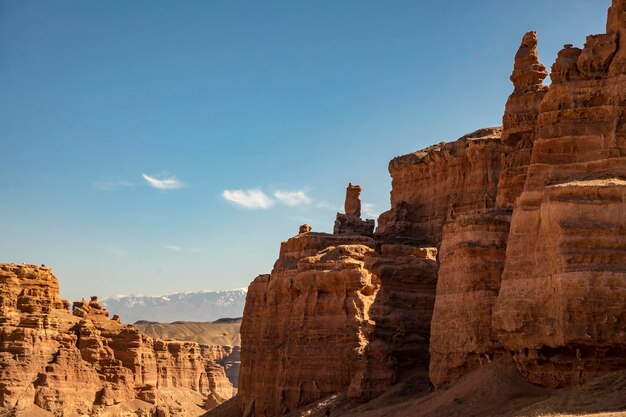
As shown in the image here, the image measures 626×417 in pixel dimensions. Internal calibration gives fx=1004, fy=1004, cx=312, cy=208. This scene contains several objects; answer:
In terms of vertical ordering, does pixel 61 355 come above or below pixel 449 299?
below

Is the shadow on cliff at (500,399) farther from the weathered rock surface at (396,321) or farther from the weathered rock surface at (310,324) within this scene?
the weathered rock surface at (310,324)

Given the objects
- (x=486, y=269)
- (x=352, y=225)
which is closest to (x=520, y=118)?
(x=486, y=269)

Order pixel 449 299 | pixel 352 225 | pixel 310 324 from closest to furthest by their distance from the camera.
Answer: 1. pixel 449 299
2. pixel 310 324
3. pixel 352 225

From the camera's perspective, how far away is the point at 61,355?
254 feet

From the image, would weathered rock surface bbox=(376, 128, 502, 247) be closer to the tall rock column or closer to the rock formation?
the rock formation

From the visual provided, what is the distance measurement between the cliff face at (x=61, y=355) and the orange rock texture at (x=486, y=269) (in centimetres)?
1986

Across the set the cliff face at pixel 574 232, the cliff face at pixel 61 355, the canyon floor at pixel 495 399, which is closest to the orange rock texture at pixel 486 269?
the cliff face at pixel 574 232

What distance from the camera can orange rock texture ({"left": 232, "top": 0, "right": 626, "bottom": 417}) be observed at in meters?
31.3

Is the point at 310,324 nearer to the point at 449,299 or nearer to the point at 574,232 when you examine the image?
the point at 449,299

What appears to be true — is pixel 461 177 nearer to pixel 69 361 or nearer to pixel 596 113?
pixel 596 113

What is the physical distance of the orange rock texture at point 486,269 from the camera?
31344mm

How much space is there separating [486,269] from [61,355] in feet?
157

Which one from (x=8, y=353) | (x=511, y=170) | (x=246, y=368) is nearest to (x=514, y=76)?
(x=511, y=170)

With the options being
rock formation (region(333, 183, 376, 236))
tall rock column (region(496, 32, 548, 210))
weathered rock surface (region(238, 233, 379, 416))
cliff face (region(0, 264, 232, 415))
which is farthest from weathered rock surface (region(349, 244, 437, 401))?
cliff face (region(0, 264, 232, 415))
